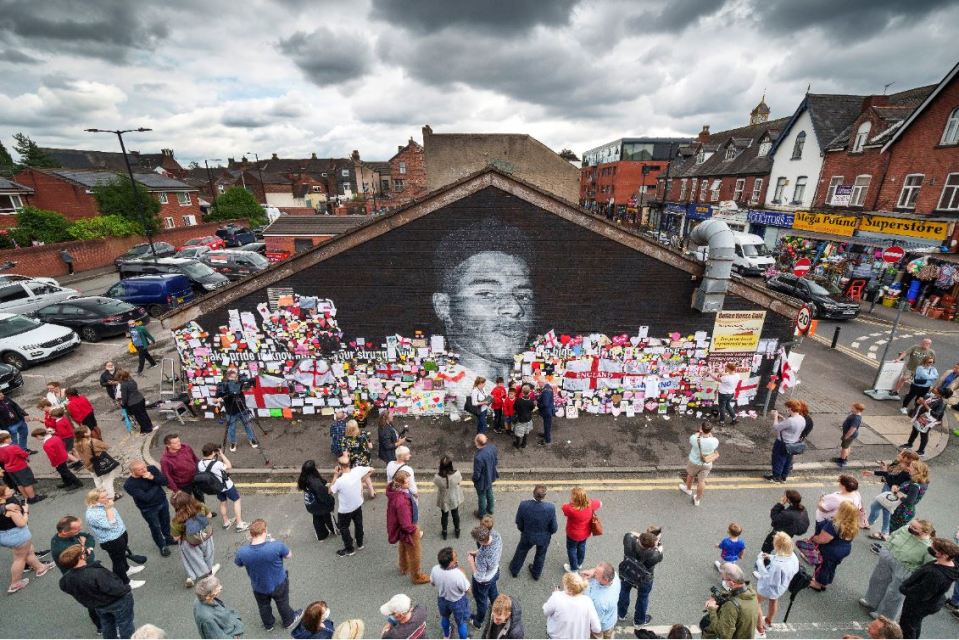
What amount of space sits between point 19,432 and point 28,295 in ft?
44.2

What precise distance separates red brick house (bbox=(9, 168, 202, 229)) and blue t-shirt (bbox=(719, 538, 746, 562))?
44626 millimetres

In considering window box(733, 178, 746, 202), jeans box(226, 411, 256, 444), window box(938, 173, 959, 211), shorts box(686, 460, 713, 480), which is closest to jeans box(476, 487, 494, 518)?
shorts box(686, 460, 713, 480)

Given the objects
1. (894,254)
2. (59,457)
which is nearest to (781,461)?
(894,254)

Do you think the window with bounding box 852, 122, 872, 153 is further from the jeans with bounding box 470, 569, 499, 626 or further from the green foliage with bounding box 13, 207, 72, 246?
the green foliage with bounding box 13, 207, 72, 246

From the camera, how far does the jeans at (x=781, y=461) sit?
807 centimetres

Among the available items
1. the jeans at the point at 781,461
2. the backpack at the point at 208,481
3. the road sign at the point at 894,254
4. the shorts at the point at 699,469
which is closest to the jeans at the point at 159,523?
the backpack at the point at 208,481

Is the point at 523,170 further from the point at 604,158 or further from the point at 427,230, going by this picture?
the point at 604,158

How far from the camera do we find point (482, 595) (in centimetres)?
532

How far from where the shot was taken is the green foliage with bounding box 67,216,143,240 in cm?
2897

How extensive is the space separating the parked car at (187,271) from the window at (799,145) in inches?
1508

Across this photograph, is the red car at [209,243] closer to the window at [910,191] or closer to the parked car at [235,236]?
the parked car at [235,236]

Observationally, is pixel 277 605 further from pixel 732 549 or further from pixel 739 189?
pixel 739 189

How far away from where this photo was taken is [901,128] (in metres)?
21.3

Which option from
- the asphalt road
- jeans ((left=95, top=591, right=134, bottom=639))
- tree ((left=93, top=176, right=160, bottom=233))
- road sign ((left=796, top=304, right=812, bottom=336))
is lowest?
the asphalt road
